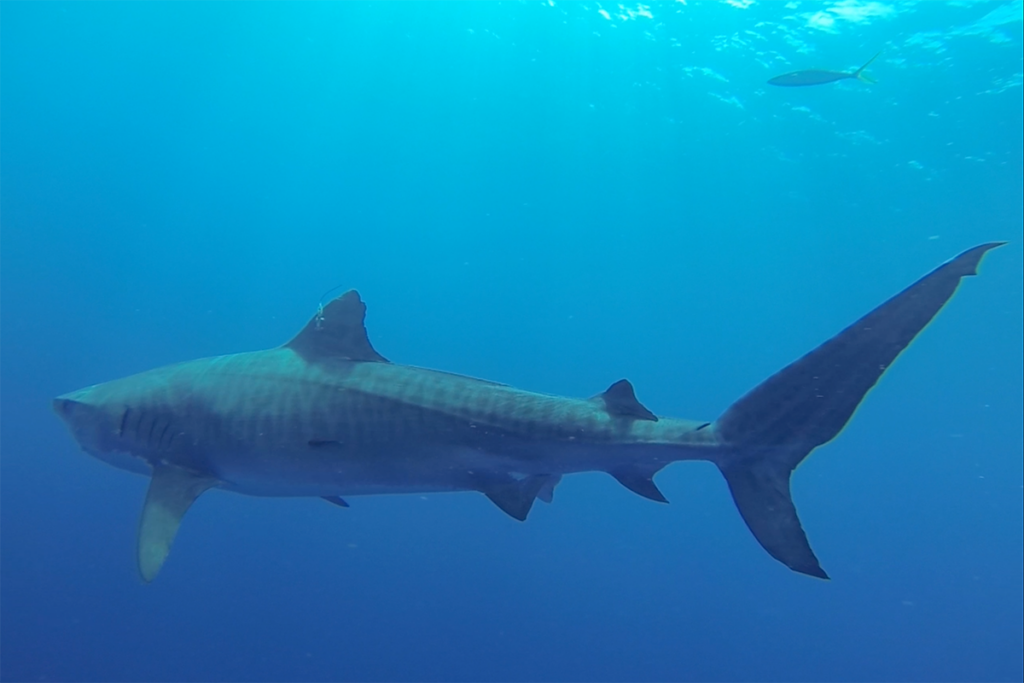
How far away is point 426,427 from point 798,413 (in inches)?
105

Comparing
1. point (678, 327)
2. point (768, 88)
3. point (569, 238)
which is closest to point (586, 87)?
point (768, 88)

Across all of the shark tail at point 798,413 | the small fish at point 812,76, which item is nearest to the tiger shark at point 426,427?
the shark tail at point 798,413

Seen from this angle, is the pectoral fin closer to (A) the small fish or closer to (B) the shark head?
(B) the shark head

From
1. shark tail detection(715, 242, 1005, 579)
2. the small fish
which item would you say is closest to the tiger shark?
shark tail detection(715, 242, 1005, 579)

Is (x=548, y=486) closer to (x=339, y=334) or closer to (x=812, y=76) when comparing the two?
(x=339, y=334)

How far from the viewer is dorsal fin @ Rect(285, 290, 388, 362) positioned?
18.7ft

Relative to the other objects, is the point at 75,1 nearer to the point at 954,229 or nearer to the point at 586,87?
the point at 586,87

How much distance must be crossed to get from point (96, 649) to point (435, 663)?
18.1 feet

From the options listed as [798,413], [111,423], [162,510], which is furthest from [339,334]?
[798,413]

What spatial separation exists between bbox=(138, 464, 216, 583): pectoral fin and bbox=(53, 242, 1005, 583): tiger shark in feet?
0.04

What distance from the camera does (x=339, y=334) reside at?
18.8ft

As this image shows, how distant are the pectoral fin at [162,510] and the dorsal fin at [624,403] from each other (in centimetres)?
364

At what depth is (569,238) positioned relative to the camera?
73375 millimetres

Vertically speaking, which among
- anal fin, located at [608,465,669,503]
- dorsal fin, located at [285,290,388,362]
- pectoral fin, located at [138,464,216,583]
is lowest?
pectoral fin, located at [138,464,216,583]
